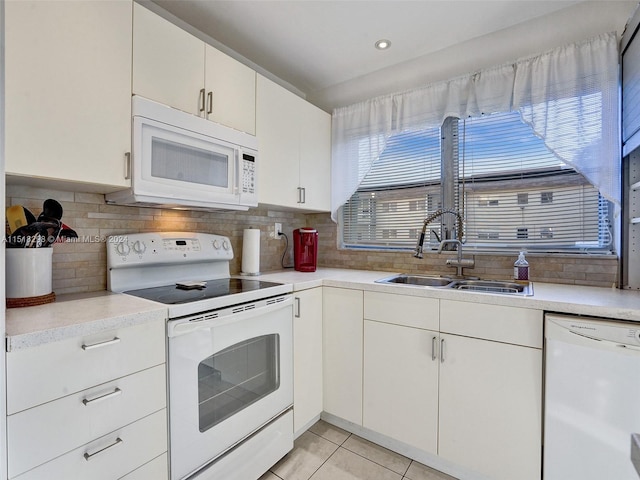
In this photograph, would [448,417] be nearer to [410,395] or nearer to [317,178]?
[410,395]

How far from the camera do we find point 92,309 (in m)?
1.18

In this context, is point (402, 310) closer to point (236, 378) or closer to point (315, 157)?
point (236, 378)

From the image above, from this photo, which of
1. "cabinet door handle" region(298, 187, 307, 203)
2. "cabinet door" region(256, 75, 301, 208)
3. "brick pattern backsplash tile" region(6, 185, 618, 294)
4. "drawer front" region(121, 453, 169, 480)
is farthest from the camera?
"cabinet door handle" region(298, 187, 307, 203)

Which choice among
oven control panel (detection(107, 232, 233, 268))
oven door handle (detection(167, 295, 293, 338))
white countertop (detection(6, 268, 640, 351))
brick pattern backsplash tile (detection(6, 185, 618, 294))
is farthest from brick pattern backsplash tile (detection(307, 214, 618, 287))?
oven door handle (detection(167, 295, 293, 338))

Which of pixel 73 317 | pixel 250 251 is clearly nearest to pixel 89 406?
pixel 73 317

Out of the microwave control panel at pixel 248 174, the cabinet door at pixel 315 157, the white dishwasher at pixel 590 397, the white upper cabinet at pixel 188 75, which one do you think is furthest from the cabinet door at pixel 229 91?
the white dishwasher at pixel 590 397

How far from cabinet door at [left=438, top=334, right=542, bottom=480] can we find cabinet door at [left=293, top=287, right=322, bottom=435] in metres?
0.74

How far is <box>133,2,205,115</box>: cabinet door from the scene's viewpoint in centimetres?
142

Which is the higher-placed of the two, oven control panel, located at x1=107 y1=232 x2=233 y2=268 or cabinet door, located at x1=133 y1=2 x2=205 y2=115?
cabinet door, located at x1=133 y1=2 x2=205 y2=115

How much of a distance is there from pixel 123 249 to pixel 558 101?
2508 millimetres

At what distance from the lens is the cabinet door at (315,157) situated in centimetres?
239

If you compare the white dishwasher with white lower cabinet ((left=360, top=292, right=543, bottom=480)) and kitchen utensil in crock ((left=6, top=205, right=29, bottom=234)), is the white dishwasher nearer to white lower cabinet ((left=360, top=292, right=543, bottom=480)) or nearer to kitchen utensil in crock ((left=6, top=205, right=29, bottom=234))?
white lower cabinet ((left=360, top=292, right=543, bottom=480))

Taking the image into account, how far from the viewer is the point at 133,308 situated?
1203 millimetres

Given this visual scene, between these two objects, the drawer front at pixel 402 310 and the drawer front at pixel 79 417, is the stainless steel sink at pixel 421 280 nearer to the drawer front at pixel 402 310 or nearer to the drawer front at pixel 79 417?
the drawer front at pixel 402 310
